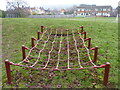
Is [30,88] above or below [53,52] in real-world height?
below

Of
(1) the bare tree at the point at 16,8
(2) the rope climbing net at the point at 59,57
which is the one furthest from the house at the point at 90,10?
(2) the rope climbing net at the point at 59,57

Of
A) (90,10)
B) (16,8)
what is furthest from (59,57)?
Result: (90,10)

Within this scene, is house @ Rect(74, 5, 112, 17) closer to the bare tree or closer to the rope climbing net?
the bare tree

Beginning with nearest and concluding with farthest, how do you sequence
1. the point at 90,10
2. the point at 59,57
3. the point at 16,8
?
the point at 59,57 < the point at 16,8 < the point at 90,10

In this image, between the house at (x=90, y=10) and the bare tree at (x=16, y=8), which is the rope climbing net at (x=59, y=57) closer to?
the bare tree at (x=16, y=8)

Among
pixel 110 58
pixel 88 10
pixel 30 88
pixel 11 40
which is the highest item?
pixel 88 10

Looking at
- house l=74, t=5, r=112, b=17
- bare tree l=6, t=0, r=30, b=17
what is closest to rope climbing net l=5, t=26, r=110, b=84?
bare tree l=6, t=0, r=30, b=17

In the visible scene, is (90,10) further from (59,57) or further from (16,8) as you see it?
(59,57)

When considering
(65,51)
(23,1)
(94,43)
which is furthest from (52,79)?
(23,1)

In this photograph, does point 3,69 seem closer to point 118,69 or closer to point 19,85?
point 19,85

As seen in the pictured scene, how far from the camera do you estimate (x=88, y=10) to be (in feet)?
134

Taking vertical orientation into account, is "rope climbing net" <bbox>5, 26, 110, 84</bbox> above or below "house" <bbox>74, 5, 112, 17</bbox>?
below

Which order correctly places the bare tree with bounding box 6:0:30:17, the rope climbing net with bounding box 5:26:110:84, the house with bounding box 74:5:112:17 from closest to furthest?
the rope climbing net with bounding box 5:26:110:84
the bare tree with bounding box 6:0:30:17
the house with bounding box 74:5:112:17

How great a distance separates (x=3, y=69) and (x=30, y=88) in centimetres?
126
